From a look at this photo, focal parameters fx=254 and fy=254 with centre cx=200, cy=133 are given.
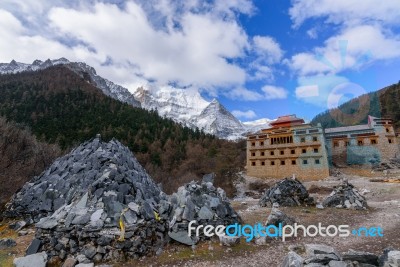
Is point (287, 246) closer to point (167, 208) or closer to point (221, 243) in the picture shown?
point (221, 243)

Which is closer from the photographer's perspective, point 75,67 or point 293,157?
point 293,157

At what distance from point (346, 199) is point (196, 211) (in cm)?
1014

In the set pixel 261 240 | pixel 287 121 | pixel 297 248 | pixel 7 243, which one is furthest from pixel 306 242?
pixel 287 121

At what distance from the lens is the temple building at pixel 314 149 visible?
37.8m

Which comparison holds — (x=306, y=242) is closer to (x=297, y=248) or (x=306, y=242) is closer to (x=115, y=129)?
(x=297, y=248)

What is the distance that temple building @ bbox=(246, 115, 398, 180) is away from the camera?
37781 mm

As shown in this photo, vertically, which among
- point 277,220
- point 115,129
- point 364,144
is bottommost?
point 277,220

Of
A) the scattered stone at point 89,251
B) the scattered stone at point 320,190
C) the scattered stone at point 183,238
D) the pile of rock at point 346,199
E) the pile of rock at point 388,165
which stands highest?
the pile of rock at point 388,165

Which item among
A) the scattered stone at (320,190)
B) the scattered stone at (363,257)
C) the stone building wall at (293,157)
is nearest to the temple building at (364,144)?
the stone building wall at (293,157)

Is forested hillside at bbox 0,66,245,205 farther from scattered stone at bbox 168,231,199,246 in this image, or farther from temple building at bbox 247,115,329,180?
scattered stone at bbox 168,231,199,246

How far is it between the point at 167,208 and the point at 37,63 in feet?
566

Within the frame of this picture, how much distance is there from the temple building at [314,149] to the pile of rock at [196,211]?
2992 centimetres

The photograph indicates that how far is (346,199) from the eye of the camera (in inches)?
597

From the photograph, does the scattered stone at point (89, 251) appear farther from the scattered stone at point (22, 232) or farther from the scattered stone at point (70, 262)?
the scattered stone at point (22, 232)
